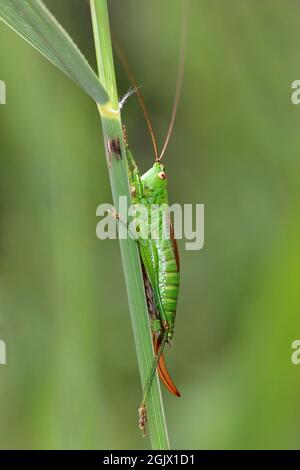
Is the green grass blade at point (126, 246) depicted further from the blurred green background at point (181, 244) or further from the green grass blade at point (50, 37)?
the blurred green background at point (181, 244)

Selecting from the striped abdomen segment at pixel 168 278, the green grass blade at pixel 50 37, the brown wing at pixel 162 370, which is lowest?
the brown wing at pixel 162 370

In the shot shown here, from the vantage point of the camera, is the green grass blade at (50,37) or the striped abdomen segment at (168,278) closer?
the green grass blade at (50,37)

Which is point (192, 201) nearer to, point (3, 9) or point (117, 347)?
point (117, 347)

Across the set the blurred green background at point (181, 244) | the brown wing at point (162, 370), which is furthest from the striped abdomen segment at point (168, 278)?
the blurred green background at point (181, 244)

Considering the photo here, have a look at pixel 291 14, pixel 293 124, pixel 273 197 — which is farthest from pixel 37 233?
pixel 291 14

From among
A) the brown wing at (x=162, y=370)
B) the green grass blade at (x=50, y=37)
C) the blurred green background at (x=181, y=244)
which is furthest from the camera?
the blurred green background at (x=181, y=244)

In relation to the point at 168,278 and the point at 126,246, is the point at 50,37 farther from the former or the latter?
the point at 168,278

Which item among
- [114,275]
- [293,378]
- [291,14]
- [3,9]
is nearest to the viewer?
[3,9]

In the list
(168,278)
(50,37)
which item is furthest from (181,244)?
(50,37)
